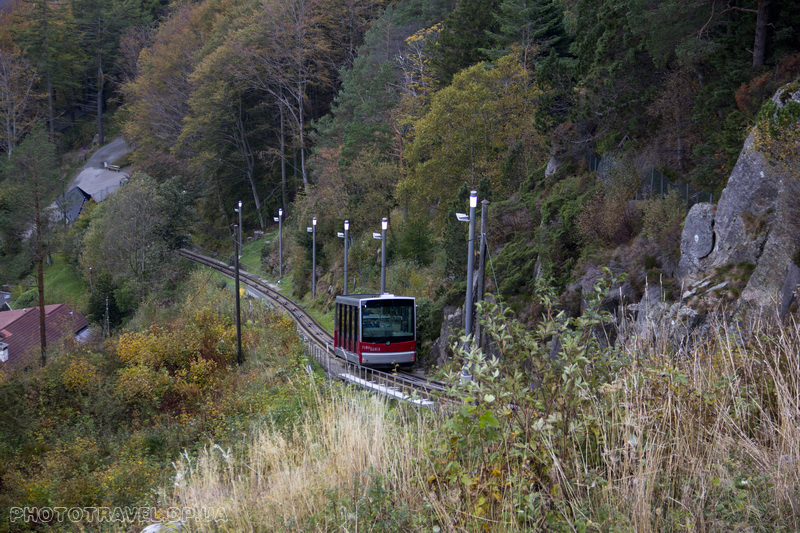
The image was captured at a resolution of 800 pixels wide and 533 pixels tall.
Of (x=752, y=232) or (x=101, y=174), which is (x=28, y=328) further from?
(x=752, y=232)

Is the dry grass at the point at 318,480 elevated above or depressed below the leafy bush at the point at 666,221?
below

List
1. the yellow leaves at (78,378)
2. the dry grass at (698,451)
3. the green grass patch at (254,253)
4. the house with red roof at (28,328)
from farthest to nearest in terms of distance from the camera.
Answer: the green grass patch at (254,253) → the house with red roof at (28,328) → the yellow leaves at (78,378) → the dry grass at (698,451)

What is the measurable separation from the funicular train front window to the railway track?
3.89ft

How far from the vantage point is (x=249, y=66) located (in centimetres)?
5706

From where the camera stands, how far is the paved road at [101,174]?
78.9 meters

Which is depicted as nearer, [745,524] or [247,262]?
[745,524]

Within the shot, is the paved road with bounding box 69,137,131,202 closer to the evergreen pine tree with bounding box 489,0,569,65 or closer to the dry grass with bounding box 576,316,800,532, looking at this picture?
the evergreen pine tree with bounding box 489,0,569,65

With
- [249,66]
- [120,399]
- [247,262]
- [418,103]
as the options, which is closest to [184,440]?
[120,399]

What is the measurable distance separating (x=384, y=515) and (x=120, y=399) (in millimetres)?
25215

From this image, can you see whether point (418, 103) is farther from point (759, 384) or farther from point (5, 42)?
point (5, 42)

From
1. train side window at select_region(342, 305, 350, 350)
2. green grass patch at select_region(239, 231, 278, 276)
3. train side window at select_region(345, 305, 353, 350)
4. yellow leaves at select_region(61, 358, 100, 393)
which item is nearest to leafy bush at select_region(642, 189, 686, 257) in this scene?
train side window at select_region(345, 305, 353, 350)

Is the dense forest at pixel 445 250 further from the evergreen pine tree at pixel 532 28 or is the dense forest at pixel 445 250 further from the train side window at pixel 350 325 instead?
the train side window at pixel 350 325

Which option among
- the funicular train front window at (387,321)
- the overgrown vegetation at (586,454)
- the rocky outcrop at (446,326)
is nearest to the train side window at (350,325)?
the funicular train front window at (387,321)

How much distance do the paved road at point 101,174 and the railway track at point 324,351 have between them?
951 inches
